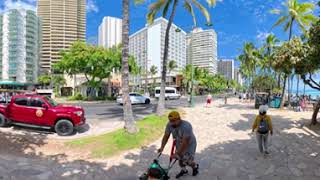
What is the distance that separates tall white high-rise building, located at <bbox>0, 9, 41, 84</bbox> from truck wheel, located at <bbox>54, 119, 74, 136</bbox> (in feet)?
386

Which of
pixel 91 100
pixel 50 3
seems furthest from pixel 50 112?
pixel 50 3

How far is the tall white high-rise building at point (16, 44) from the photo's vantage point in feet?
399

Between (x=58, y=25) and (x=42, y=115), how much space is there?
151243 mm

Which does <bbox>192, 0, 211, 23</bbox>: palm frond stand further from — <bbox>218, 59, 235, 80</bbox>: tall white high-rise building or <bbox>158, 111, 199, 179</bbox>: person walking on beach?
<bbox>218, 59, 235, 80</bbox>: tall white high-rise building

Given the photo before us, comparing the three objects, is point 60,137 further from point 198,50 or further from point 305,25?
point 198,50

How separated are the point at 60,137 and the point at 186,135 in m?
8.20

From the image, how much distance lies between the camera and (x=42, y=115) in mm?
13320

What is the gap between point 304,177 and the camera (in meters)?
7.30

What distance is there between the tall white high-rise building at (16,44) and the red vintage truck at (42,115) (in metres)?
116

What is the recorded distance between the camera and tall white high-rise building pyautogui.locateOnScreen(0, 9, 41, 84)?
121750mm

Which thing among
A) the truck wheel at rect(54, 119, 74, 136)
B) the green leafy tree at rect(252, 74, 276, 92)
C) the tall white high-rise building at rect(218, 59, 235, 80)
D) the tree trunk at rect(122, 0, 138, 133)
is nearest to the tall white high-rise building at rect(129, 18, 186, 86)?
the green leafy tree at rect(252, 74, 276, 92)

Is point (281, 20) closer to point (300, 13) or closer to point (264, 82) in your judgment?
point (300, 13)

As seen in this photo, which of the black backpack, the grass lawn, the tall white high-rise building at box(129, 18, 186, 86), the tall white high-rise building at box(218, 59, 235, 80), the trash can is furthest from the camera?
the tall white high-rise building at box(218, 59, 235, 80)

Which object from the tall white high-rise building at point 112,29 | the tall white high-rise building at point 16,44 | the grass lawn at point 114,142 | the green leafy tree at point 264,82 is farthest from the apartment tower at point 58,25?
the grass lawn at point 114,142
